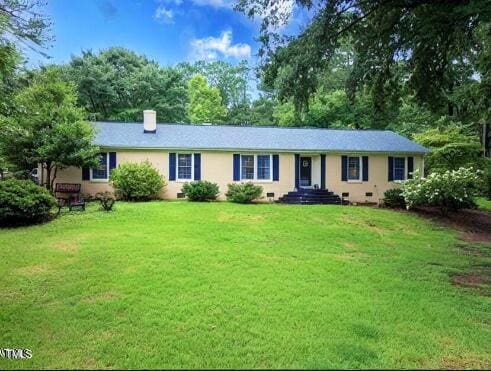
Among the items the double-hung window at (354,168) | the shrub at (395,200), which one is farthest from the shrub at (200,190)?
the shrub at (395,200)

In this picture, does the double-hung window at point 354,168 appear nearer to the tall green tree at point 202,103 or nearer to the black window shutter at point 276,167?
the black window shutter at point 276,167

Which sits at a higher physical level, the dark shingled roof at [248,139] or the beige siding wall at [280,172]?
the dark shingled roof at [248,139]

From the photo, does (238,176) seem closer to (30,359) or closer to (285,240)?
(285,240)

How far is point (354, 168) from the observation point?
21.1m

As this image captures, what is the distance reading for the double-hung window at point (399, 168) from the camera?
70.4 feet

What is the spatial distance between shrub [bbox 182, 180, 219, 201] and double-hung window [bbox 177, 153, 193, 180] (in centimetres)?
107

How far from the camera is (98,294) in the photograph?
6.66m

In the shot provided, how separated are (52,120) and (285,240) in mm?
11237

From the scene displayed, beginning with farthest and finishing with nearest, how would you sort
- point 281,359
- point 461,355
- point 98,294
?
point 98,294, point 461,355, point 281,359

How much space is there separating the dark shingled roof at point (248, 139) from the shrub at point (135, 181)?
5.02 feet

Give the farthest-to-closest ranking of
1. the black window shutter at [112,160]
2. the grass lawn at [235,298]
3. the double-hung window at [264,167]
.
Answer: the double-hung window at [264,167] → the black window shutter at [112,160] → the grass lawn at [235,298]

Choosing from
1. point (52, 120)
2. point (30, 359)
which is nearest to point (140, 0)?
point (30, 359)

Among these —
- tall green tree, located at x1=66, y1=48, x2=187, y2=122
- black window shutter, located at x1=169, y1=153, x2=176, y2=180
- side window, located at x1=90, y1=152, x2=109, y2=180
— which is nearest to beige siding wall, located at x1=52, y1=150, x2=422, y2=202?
black window shutter, located at x1=169, y1=153, x2=176, y2=180

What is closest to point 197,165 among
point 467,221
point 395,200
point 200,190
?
point 200,190
